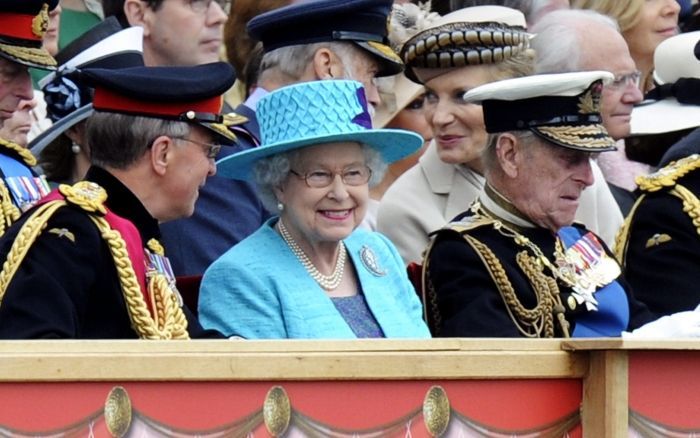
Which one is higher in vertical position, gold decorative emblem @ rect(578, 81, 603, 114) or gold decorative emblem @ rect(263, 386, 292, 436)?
gold decorative emblem @ rect(263, 386, 292, 436)

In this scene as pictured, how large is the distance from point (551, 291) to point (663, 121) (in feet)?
5.79

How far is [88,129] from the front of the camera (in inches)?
212

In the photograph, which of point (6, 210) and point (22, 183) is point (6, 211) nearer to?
point (6, 210)

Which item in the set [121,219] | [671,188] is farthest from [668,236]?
[121,219]

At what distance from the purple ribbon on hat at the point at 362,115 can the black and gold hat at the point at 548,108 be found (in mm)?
403

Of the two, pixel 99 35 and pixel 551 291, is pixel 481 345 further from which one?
pixel 99 35

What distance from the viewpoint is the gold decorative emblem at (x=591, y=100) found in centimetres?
600

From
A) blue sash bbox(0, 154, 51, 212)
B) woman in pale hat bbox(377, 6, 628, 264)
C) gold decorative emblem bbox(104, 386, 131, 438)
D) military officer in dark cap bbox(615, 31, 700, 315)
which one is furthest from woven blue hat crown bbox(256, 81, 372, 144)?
gold decorative emblem bbox(104, 386, 131, 438)

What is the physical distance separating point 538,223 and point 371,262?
593 mm

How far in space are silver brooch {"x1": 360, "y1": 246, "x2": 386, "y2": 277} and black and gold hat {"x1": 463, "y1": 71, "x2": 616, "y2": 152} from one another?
1.98 ft

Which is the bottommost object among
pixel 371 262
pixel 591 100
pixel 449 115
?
pixel 449 115

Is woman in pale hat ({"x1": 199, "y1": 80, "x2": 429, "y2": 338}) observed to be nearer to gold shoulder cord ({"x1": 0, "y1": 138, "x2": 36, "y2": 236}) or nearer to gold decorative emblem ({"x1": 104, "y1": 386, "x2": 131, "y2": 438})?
gold shoulder cord ({"x1": 0, "y1": 138, "x2": 36, "y2": 236})

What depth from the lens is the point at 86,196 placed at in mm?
4969

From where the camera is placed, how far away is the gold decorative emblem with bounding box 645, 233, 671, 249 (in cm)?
622
